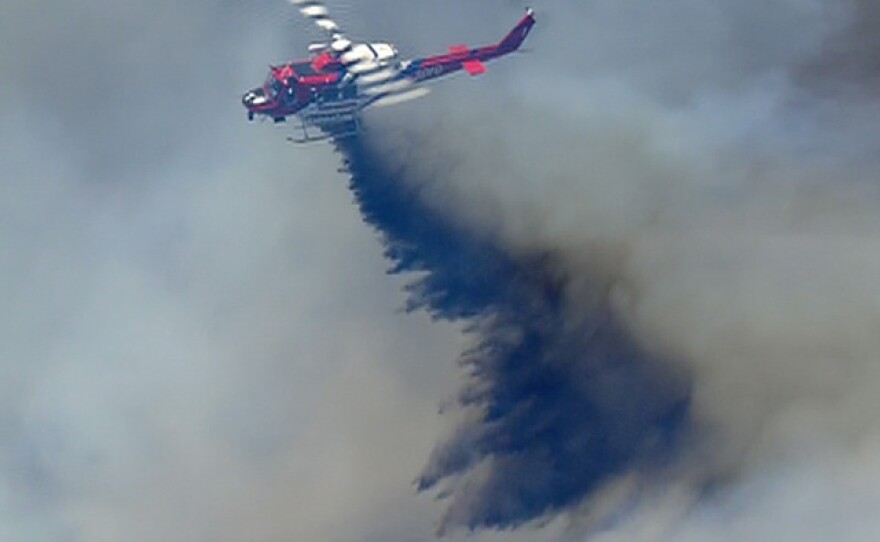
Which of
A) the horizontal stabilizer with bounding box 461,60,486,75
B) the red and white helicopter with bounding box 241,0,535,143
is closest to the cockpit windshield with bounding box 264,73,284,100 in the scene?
the red and white helicopter with bounding box 241,0,535,143

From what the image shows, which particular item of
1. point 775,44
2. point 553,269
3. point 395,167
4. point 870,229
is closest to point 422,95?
point 395,167

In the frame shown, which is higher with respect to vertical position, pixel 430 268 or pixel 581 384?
pixel 430 268

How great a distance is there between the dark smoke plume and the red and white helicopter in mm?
5087

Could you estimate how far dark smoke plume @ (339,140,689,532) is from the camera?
6203cm

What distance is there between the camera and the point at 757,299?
201ft

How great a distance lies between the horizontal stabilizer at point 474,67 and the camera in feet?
214

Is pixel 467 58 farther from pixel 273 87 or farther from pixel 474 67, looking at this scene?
pixel 273 87

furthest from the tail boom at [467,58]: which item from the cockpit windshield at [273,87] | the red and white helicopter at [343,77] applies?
the cockpit windshield at [273,87]

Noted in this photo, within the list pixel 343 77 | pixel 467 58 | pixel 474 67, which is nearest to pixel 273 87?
pixel 343 77

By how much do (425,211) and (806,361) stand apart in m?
13.7

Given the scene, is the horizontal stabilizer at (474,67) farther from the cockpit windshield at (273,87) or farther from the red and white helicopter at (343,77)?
the cockpit windshield at (273,87)

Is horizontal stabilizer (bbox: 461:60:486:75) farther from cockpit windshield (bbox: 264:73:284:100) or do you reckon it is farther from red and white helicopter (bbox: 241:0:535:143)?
cockpit windshield (bbox: 264:73:284:100)

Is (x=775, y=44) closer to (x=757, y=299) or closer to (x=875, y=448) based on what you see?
(x=757, y=299)

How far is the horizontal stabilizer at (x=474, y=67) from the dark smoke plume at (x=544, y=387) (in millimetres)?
5690
